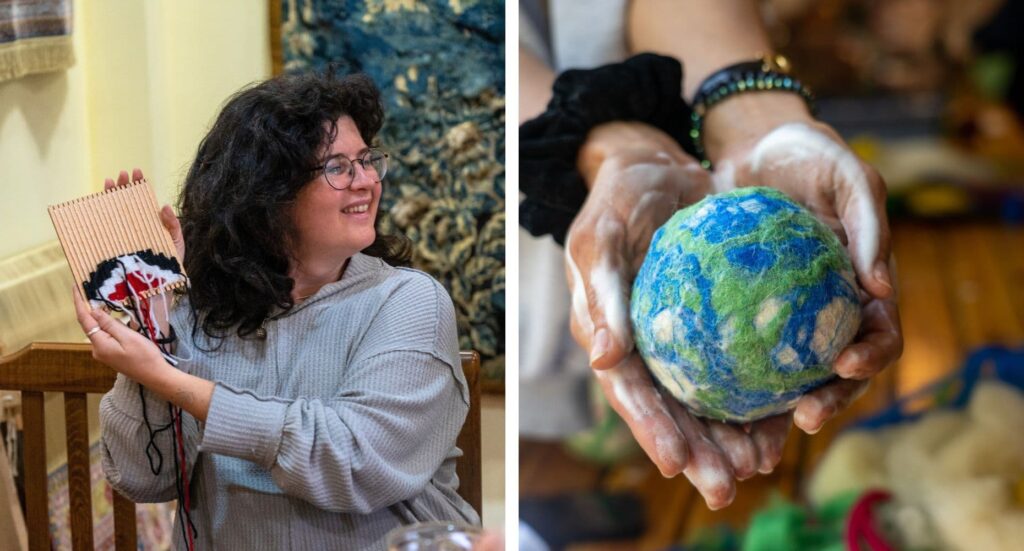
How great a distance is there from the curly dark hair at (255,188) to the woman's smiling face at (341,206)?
1cm

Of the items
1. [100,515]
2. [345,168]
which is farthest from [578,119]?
[100,515]

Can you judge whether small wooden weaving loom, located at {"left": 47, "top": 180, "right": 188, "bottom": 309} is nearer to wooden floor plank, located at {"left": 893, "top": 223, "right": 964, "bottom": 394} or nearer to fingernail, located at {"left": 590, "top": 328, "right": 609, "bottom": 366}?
fingernail, located at {"left": 590, "top": 328, "right": 609, "bottom": 366}

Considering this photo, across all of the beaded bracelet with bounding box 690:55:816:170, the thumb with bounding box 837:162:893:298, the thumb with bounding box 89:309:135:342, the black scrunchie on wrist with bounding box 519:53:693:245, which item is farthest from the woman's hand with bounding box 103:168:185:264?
the thumb with bounding box 837:162:893:298

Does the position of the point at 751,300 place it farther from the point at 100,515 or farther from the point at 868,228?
the point at 100,515

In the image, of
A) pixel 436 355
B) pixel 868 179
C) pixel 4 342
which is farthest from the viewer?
pixel 4 342

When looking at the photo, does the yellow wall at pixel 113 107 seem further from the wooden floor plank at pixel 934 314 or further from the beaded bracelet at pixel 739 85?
the wooden floor plank at pixel 934 314

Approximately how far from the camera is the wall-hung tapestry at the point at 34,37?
2.01 metres

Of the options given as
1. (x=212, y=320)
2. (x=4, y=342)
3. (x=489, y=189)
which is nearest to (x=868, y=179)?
(x=212, y=320)

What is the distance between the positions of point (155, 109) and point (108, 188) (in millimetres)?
686

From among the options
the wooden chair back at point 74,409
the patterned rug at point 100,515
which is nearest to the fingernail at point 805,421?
the wooden chair back at point 74,409

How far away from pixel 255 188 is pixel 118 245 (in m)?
0.19

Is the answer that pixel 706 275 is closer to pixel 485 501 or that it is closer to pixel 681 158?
pixel 681 158

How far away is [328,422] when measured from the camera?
1.47 meters

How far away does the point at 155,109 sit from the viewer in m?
2.13
